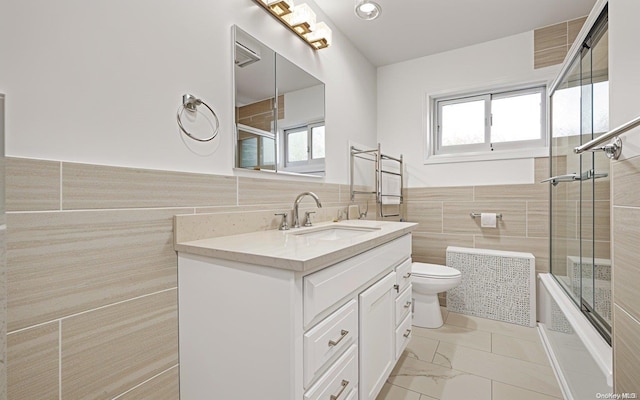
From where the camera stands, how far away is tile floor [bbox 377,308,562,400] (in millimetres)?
1458

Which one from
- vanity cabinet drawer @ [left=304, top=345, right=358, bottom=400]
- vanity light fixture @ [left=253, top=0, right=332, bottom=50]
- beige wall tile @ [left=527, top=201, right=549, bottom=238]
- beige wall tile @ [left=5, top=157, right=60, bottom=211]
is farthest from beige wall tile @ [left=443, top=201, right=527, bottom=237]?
beige wall tile @ [left=5, top=157, right=60, bottom=211]

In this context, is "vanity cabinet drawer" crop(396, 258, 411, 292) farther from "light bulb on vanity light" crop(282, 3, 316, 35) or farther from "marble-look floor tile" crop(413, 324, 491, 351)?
"light bulb on vanity light" crop(282, 3, 316, 35)

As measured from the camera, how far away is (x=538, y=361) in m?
1.72

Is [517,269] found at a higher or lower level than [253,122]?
lower

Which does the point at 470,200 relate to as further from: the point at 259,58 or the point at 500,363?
the point at 259,58

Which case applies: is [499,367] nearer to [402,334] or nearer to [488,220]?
[402,334]

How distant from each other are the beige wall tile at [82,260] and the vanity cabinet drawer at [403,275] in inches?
43.2

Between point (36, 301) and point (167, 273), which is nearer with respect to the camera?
point (36, 301)

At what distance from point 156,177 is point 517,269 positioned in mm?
2507

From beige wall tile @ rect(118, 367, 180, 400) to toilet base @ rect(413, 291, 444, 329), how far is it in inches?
68.1

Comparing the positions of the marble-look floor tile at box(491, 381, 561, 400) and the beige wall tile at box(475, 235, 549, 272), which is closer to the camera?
the marble-look floor tile at box(491, 381, 561, 400)

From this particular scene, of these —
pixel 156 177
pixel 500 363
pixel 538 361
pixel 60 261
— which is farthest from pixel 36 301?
pixel 538 361

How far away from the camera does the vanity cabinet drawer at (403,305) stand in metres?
1.54

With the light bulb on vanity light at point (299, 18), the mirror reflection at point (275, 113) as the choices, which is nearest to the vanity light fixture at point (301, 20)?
the light bulb on vanity light at point (299, 18)
